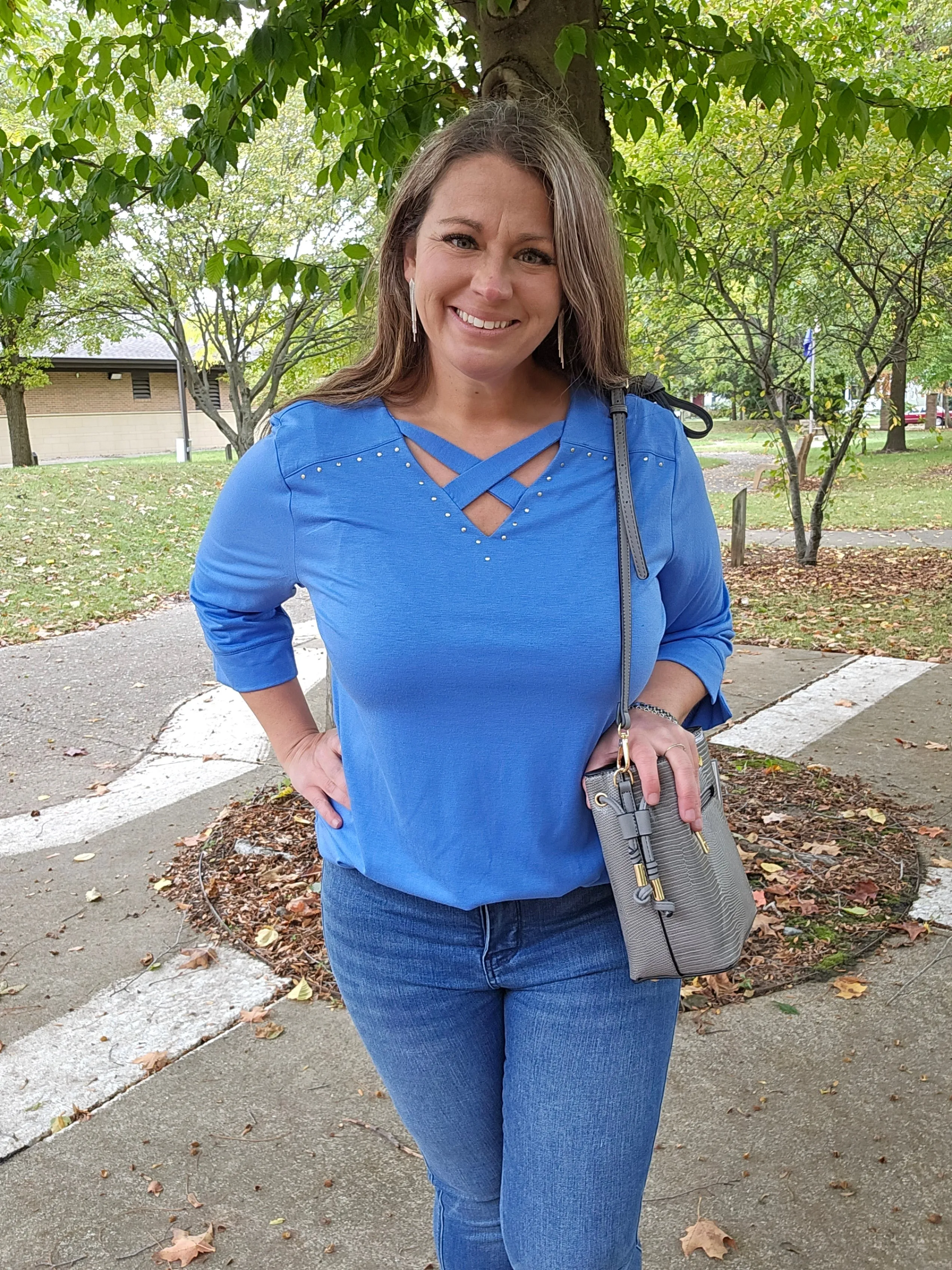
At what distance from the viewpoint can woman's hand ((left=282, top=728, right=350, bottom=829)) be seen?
6.32ft

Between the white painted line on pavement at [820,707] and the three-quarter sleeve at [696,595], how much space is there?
425 cm

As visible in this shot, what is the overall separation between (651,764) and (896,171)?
1015 centimetres

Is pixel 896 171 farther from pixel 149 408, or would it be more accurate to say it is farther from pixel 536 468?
pixel 149 408

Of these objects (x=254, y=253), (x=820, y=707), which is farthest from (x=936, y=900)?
(x=254, y=253)

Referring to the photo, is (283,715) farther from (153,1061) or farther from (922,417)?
(922,417)

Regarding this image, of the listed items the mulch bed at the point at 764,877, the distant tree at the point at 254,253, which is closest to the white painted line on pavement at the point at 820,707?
the mulch bed at the point at 764,877

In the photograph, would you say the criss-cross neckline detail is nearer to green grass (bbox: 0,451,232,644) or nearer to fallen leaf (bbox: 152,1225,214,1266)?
fallen leaf (bbox: 152,1225,214,1266)

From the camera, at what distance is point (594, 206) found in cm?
176

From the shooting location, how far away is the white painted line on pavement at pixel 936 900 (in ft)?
13.6

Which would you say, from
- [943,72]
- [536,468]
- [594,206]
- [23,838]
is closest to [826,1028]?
[536,468]

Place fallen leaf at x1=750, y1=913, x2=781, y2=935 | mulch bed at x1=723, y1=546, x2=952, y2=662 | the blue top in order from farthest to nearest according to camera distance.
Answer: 1. mulch bed at x1=723, y1=546, x2=952, y2=662
2. fallen leaf at x1=750, y1=913, x2=781, y2=935
3. the blue top

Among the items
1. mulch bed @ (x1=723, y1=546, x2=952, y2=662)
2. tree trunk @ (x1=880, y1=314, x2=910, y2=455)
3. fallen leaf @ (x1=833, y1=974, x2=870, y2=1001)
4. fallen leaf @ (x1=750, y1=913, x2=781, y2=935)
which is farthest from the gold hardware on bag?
tree trunk @ (x1=880, y1=314, x2=910, y2=455)

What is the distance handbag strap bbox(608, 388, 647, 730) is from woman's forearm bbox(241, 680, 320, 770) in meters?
0.72

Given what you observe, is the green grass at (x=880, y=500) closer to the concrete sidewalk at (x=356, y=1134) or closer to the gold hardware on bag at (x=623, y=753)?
the concrete sidewalk at (x=356, y=1134)
